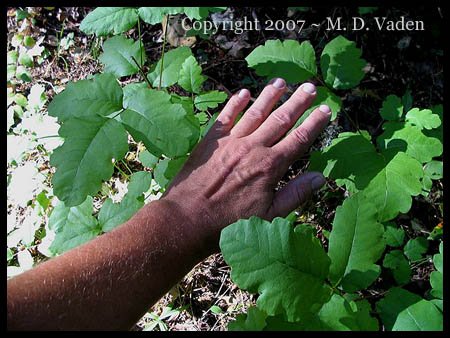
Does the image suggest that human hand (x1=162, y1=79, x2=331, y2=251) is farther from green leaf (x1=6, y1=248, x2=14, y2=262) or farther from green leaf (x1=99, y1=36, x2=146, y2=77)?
green leaf (x1=6, y1=248, x2=14, y2=262)

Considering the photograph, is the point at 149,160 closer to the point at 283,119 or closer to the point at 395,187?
the point at 283,119

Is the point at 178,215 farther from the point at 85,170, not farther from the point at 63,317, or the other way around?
the point at 63,317

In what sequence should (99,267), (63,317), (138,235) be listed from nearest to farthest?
(63,317) < (99,267) < (138,235)

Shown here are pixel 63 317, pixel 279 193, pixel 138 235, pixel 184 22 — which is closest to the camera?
pixel 63 317

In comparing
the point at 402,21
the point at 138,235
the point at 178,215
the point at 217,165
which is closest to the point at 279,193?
the point at 217,165

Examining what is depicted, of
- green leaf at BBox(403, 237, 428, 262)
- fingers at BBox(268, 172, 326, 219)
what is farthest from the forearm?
green leaf at BBox(403, 237, 428, 262)

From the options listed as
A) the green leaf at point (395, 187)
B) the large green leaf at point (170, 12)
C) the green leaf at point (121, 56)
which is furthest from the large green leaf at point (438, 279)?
the green leaf at point (121, 56)
